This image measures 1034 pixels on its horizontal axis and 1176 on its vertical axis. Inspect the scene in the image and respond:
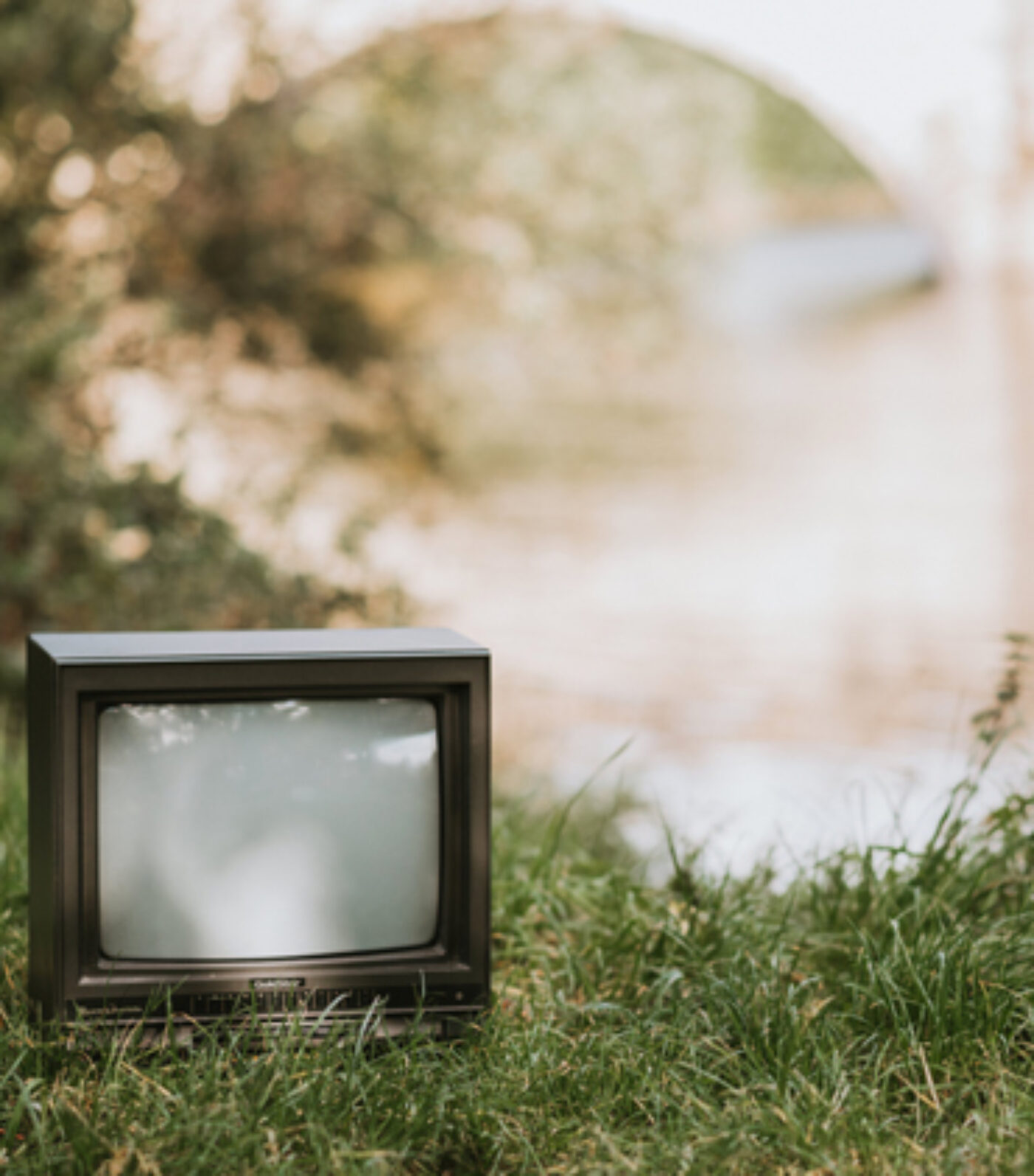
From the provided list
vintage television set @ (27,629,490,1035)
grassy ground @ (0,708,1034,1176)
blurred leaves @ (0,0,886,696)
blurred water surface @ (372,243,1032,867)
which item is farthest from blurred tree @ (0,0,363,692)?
vintage television set @ (27,629,490,1035)

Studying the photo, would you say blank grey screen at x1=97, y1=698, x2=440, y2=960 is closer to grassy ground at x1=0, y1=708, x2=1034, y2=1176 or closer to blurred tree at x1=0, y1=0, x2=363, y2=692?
grassy ground at x1=0, y1=708, x2=1034, y2=1176

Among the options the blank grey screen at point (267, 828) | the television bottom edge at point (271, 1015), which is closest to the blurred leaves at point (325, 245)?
the blank grey screen at point (267, 828)

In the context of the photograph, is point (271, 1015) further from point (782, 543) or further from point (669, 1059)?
point (782, 543)

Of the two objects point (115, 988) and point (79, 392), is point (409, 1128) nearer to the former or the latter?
point (115, 988)

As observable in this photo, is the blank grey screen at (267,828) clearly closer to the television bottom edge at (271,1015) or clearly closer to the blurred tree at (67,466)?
the television bottom edge at (271,1015)

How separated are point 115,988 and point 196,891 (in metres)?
0.15

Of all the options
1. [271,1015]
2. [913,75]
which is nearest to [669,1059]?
[271,1015]

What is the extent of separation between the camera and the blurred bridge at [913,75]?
645 cm

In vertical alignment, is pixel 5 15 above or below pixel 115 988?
above

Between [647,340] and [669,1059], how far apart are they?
18.0ft

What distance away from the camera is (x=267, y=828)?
176cm

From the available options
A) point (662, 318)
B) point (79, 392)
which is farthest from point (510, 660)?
point (79, 392)

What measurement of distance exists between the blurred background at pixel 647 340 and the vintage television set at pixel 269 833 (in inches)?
140

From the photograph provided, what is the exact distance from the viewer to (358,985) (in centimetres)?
174
